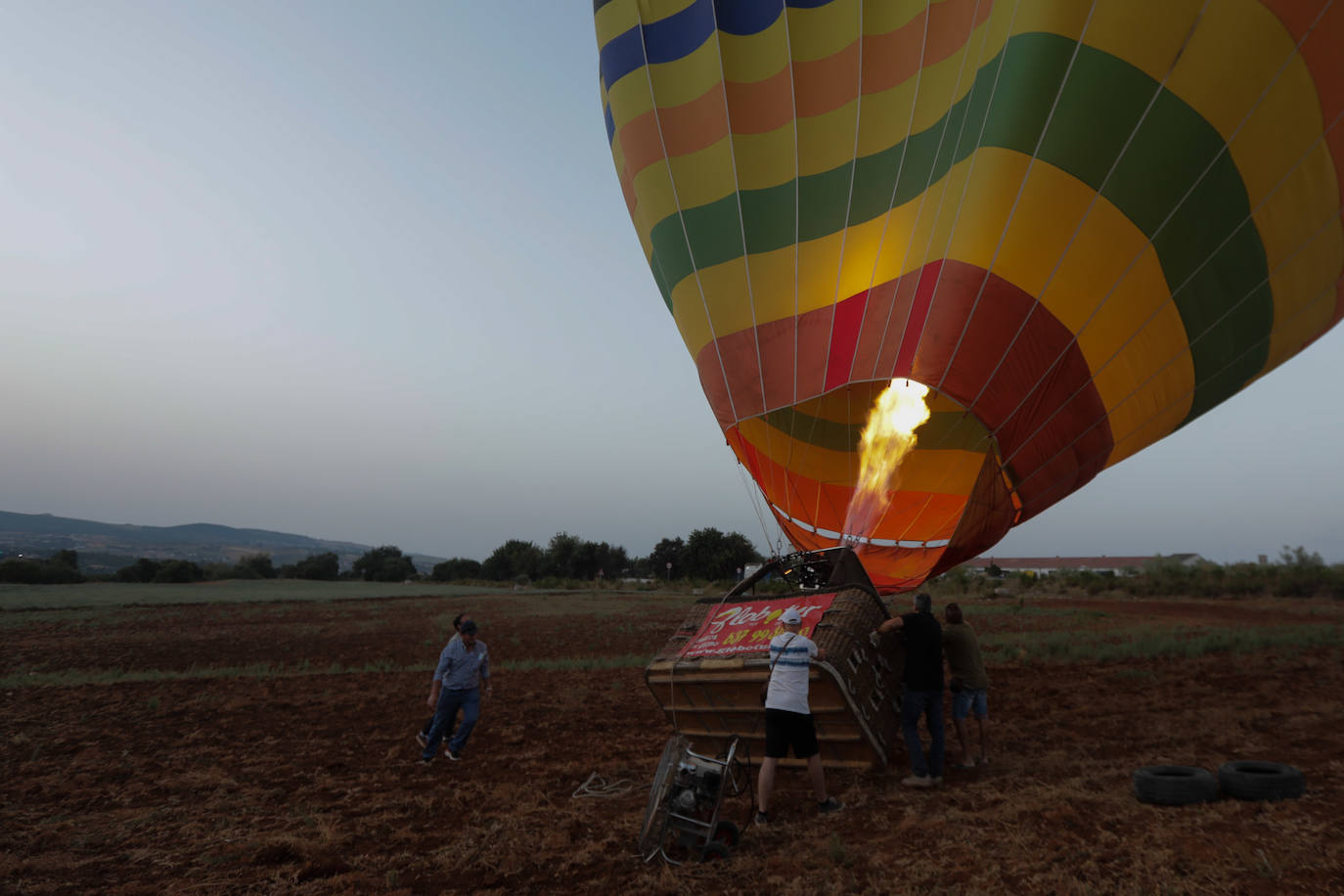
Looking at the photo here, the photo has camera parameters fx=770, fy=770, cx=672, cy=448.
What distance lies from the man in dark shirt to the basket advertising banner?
0.48 metres

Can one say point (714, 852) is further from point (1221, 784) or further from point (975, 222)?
point (975, 222)

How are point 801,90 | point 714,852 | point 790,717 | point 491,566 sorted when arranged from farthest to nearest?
point 491,566 < point 801,90 < point 790,717 < point 714,852

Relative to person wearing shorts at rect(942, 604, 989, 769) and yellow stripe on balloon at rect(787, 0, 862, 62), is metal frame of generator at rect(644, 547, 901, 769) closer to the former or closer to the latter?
person wearing shorts at rect(942, 604, 989, 769)

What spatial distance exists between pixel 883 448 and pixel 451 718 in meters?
4.28

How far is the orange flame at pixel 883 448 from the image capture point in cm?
626

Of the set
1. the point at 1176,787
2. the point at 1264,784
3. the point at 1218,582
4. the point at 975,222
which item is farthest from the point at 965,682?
the point at 1218,582

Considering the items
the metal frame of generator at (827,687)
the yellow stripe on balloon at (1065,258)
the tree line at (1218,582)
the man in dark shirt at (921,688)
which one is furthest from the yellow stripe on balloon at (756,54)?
the tree line at (1218,582)

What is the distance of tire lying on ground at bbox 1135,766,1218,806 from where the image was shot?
13.0 ft

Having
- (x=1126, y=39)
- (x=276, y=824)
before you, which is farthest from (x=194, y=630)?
(x=1126, y=39)

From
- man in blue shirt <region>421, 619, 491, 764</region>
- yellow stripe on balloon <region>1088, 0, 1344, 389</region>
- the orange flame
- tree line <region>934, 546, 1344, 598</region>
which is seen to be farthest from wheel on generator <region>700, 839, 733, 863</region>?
tree line <region>934, 546, 1344, 598</region>

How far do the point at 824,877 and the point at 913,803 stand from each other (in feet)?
4.39

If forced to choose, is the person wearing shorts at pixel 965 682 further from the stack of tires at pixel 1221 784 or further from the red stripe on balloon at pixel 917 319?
the red stripe on balloon at pixel 917 319

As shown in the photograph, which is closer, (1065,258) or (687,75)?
(1065,258)

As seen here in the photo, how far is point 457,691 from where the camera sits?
6.40 metres
